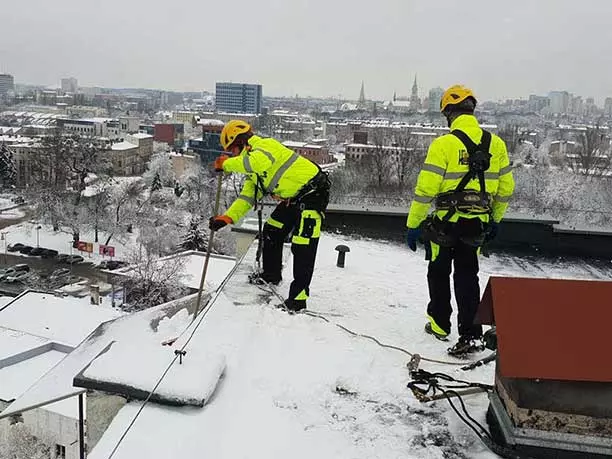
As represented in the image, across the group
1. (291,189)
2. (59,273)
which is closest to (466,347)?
(291,189)

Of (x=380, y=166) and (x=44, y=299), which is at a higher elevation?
(x=380, y=166)

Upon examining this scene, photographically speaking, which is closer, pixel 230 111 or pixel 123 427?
pixel 123 427

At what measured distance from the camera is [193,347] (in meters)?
3.72

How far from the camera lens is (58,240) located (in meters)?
38.5

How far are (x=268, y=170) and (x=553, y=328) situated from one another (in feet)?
8.28

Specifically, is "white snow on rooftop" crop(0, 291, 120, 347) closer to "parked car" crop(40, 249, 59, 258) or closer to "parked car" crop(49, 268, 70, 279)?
"parked car" crop(49, 268, 70, 279)

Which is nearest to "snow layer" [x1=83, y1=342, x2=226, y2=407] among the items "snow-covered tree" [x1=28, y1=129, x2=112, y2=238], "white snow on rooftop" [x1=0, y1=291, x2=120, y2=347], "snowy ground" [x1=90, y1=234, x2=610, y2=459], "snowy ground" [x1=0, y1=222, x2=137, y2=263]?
"snowy ground" [x1=90, y1=234, x2=610, y2=459]

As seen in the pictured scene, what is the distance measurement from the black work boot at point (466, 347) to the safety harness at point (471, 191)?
79 centimetres

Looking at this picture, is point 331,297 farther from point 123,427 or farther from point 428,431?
point 123,427

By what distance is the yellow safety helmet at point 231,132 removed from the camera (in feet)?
15.1

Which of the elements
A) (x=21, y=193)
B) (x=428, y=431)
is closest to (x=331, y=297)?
(x=428, y=431)

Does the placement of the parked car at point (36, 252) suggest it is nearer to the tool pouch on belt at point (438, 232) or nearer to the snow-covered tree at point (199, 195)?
the snow-covered tree at point (199, 195)

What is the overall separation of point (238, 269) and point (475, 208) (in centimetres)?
233

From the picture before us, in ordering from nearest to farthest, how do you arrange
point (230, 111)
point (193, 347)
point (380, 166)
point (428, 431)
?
point (428, 431) → point (193, 347) → point (380, 166) → point (230, 111)
